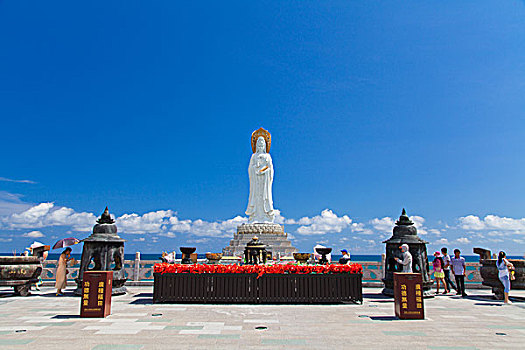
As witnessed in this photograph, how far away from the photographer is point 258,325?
8.51 metres

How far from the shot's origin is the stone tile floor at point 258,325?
694 cm

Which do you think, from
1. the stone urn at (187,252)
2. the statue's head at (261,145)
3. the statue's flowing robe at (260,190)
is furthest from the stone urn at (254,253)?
the statue's head at (261,145)

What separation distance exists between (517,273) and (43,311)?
50.7 feet

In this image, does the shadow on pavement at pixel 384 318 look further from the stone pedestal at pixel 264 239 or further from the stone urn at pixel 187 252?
the stone pedestal at pixel 264 239

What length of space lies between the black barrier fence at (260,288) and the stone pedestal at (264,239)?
41.6 feet

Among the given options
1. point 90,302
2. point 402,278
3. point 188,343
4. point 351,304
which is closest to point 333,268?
point 351,304

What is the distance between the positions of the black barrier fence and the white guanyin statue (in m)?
17.1

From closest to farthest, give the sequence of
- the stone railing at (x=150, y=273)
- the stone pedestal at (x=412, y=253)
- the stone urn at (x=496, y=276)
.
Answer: the stone urn at (x=496, y=276) → the stone pedestal at (x=412, y=253) → the stone railing at (x=150, y=273)

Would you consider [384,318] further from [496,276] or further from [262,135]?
[262,135]

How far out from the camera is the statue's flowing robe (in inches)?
1139

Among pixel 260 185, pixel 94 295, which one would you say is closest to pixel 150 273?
pixel 94 295

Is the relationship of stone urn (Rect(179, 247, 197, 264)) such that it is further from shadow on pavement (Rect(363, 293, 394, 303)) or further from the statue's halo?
the statue's halo

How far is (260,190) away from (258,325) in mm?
21000

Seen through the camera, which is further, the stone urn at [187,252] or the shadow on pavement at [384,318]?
the stone urn at [187,252]
